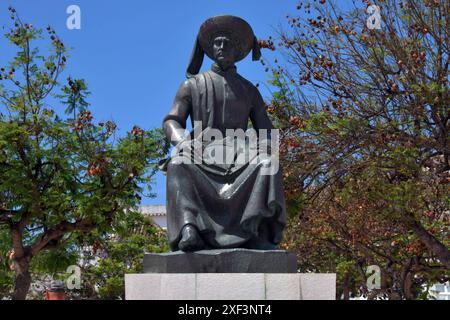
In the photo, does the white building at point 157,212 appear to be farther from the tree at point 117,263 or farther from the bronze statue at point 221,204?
the bronze statue at point 221,204

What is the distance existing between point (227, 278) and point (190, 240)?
Answer: 24.6 inches

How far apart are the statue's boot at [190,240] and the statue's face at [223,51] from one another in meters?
2.03

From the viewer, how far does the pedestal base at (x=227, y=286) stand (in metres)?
5.99

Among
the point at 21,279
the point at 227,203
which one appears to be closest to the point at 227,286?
the point at 227,203

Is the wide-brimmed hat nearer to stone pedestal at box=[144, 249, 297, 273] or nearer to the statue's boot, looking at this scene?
the statue's boot

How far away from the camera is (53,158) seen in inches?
535

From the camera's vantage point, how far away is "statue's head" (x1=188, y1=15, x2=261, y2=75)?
7727mm

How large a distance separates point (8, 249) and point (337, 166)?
25.4 ft

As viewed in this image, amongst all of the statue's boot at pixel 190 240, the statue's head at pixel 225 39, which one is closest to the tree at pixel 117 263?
the statue's head at pixel 225 39

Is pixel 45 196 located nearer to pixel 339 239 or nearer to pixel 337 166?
pixel 337 166

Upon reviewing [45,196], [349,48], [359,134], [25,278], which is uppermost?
[349,48]

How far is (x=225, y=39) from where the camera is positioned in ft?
25.4

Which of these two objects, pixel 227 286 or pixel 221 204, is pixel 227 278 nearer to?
pixel 227 286
